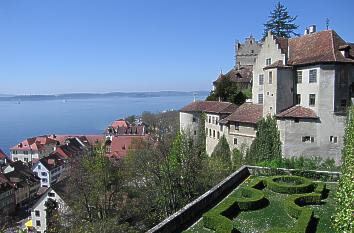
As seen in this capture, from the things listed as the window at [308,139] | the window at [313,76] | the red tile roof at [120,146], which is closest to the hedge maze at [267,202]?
the window at [308,139]

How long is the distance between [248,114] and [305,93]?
7.75 m

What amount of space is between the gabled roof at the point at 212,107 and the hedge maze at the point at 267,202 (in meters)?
24.1

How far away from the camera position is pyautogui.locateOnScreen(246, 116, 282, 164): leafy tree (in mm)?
38031

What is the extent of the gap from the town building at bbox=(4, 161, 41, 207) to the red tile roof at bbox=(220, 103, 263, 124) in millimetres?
52551

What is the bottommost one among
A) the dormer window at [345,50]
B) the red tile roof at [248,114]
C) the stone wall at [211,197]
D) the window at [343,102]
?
the stone wall at [211,197]

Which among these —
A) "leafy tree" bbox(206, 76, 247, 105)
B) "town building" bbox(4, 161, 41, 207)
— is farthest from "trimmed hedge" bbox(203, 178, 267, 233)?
"town building" bbox(4, 161, 41, 207)

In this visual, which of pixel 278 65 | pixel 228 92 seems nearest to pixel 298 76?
pixel 278 65

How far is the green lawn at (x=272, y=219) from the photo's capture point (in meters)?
17.3

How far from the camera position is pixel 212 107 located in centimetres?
5328

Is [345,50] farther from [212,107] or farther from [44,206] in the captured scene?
[44,206]

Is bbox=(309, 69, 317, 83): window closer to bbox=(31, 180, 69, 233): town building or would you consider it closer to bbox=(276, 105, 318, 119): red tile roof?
bbox=(276, 105, 318, 119): red tile roof

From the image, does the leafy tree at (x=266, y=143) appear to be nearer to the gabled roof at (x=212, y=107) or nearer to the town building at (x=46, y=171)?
the gabled roof at (x=212, y=107)

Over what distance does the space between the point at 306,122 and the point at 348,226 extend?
2763 centimetres

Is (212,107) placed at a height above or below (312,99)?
below
